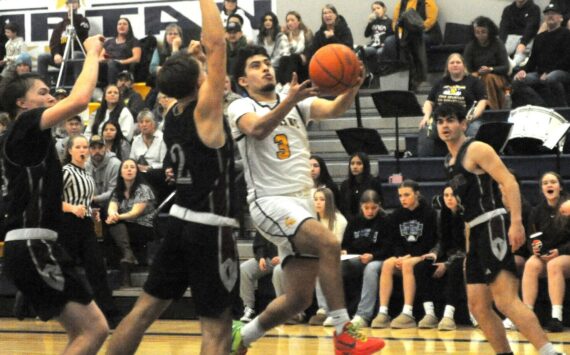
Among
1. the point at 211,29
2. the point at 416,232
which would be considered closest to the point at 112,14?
the point at 416,232

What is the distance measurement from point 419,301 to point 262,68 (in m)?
5.05

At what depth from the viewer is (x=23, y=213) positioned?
5809 millimetres

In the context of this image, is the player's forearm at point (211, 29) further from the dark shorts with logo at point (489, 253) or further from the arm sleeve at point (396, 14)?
the arm sleeve at point (396, 14)

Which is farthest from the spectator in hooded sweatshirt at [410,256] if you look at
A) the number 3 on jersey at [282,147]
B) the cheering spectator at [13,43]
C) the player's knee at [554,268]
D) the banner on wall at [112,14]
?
the cheering spectator at [13,43]

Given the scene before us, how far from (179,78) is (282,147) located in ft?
4.12

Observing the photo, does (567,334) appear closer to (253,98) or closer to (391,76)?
(253,98)

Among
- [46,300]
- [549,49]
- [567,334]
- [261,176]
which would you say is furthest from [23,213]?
Answer: [549,49]

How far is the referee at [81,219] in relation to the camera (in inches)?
428

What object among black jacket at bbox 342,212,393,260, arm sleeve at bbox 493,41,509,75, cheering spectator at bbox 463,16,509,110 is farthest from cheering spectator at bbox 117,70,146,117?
arm sleeve at bbox 493,41,509,75

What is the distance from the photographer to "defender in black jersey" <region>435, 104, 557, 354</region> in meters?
7.09

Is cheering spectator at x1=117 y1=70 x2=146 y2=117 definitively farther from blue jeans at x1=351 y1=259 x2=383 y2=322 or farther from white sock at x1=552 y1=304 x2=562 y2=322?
white sock at x1=552 y1=304 x2=562 y2=322

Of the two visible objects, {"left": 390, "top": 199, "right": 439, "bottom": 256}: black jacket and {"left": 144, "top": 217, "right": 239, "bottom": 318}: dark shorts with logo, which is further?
{"left": 390, "top": 199, "right": 439, "bottom": 256}: black jacket

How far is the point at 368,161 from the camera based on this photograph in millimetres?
12422

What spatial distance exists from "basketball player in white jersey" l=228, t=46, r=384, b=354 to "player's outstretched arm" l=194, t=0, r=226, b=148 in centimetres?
91
